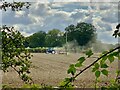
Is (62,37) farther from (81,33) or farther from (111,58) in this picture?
(111,58)

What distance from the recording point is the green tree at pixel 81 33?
1448mm

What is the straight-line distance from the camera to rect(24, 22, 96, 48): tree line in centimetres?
156

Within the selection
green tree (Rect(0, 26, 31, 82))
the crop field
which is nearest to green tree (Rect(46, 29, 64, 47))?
the crop field

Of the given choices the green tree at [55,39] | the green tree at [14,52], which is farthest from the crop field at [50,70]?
the green tree at [14,52]

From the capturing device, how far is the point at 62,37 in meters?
1.74

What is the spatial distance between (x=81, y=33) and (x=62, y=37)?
0.35m

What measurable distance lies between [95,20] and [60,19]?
0.24 meters

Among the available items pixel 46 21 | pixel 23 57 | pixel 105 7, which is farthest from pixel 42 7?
pixel 23 57

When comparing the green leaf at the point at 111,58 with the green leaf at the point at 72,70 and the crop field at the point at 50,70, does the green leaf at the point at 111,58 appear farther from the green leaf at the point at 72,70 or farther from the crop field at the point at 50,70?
the crop field at the point at 50,70

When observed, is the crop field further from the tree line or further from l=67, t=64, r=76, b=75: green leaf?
l=67, t=64, r=76, b=75: green leaf

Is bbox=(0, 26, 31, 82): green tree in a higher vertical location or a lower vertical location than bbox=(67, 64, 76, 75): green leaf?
higher

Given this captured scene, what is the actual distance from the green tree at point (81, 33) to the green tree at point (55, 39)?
5 cm

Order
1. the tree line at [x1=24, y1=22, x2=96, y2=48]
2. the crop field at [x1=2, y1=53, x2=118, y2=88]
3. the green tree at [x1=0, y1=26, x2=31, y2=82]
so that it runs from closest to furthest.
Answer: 1. the green tree at [x1=0, y1=26, x2=31, y2=82]
2. the tree line at [x1=24, y1=22, x2=96, y2=48]
3. the crop field at [x1=2, y1=53, x2=118, y2=88]

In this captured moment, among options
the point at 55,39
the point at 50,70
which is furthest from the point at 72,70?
the point at 50,70
